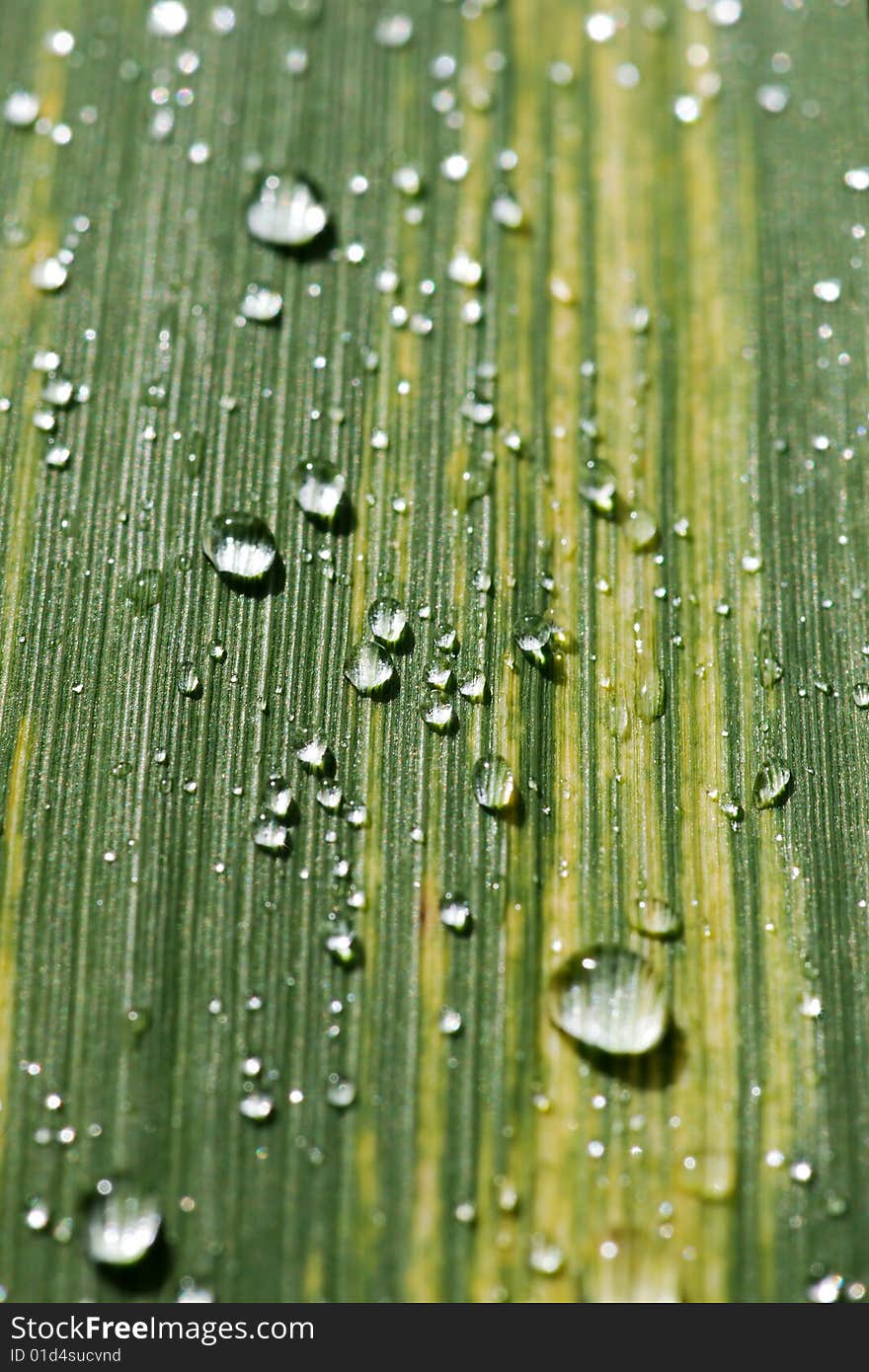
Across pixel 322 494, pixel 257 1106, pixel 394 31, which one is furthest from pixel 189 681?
pixel 394 31

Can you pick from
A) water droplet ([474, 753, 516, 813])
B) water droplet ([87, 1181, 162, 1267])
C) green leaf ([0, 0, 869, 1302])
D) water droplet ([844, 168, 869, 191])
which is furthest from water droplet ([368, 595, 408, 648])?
water droplet ([844, 168, 869, 191])

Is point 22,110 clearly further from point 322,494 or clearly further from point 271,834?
point 271,834

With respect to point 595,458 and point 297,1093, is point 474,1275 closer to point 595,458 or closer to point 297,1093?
point 297,1093

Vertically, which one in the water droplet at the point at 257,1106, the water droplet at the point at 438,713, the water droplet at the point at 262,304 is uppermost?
the water droplet at the point at 262,304

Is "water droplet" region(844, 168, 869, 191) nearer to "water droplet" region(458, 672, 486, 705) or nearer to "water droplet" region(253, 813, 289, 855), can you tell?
"water droplet" region(458, 672, 486, 705)

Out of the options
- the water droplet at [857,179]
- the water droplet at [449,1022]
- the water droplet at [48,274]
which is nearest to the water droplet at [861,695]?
the water droplet at [449,1022]

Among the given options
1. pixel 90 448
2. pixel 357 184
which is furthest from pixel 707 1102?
pixel 357 184

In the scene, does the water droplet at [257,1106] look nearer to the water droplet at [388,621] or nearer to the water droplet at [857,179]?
the water droplet at [388,621]
